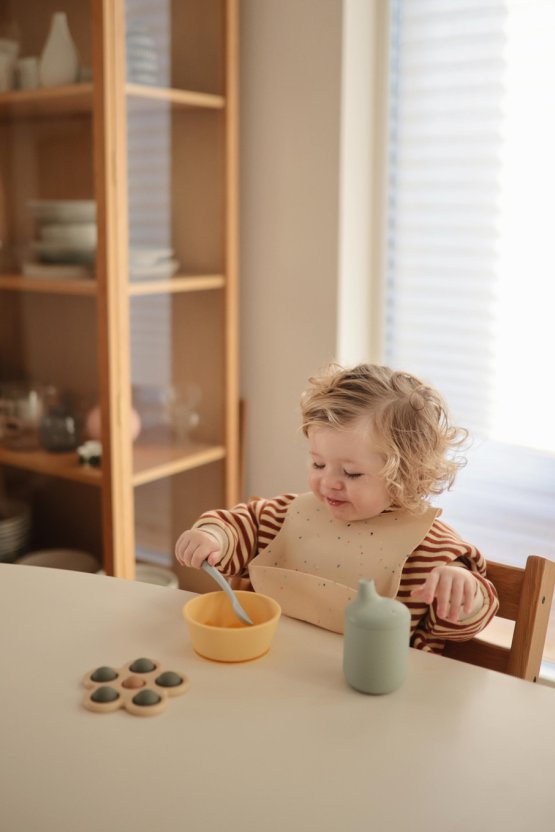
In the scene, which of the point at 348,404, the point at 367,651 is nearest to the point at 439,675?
the point at 367,651

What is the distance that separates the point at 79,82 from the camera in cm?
237

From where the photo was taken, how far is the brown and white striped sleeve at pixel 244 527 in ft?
5.01

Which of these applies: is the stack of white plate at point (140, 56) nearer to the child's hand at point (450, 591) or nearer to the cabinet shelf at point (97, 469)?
the cabinet shelf at point (97, 469)

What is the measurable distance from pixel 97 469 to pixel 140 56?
3.59 feet

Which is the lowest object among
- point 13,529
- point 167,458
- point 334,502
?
point 13,529

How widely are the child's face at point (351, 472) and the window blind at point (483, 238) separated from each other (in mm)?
1153

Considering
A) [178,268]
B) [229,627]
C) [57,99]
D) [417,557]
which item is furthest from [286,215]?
[229,627]

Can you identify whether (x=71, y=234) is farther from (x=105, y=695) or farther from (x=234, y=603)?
(x=105, y=695)

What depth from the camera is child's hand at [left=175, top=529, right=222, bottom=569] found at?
55.1 inches

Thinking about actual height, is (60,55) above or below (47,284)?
above

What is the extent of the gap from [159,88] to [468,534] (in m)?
1.49

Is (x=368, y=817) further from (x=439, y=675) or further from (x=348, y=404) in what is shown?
(x=348, y=404)

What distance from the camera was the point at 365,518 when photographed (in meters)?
1.48

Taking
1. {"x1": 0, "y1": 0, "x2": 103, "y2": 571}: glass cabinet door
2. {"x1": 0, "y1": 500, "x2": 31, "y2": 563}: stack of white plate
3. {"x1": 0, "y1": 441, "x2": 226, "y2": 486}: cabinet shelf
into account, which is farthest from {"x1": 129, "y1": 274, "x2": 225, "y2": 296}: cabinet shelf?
{"x1": 0, "y1": 500, "x2": 31, "y2": 563}: stack of white plate
